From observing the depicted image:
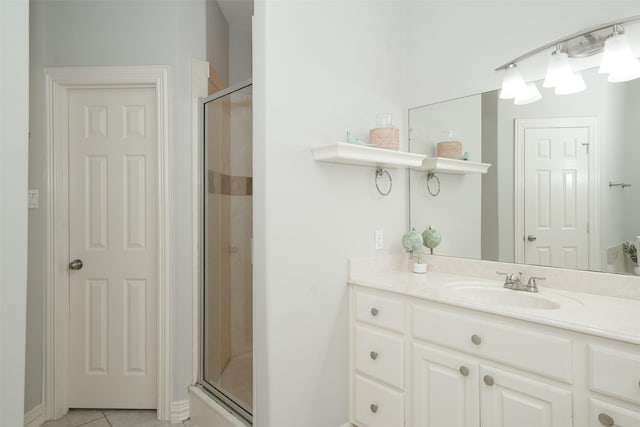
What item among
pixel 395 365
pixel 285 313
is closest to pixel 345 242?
pixel 285 313

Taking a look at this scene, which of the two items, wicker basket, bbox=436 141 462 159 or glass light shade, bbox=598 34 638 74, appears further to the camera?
wicker basket, bbox=436 141 462 159

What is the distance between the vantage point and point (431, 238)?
7.06 ft

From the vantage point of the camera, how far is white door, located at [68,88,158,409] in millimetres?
2346

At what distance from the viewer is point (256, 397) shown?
1.69m

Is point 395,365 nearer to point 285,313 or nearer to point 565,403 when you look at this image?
point 285,313

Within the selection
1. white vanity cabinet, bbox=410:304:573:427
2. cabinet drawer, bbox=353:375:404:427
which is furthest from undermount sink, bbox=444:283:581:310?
cabinet drawer, bbox=353:375:404:427

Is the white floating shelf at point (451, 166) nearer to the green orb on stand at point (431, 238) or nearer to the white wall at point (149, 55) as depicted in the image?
the green orb on stand at point (431, 238)

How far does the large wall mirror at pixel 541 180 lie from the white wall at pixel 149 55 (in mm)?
1467

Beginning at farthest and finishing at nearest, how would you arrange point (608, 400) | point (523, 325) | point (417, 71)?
point (417, 71) < point (523, 325) < point (608, 400)

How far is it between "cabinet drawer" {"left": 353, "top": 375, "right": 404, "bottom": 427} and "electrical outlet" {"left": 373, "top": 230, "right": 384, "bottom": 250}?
2.37ft

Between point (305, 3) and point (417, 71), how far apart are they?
0.87 m

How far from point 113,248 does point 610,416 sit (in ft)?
8.54

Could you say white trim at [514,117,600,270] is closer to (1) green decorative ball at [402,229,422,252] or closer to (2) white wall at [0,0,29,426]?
(1) green decorative ball at [402,229,422,252]

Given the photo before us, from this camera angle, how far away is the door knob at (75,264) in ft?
7.59
